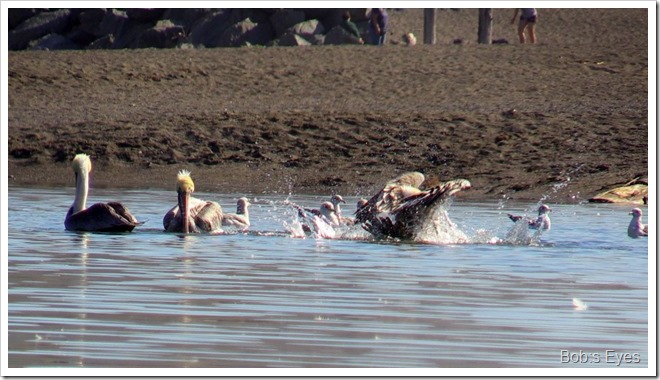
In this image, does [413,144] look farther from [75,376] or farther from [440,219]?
[75,376]

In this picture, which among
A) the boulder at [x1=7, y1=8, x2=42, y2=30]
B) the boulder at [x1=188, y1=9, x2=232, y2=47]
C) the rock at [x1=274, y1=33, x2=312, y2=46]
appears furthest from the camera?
the boulder at [x1=7, y1=8, x2=42, y2=30]

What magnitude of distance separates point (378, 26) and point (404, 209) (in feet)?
56.2

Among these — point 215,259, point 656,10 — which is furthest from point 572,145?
point 215,259

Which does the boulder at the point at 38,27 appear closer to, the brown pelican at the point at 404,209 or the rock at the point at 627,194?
the rock at the point at 627,194

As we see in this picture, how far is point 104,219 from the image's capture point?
14.7 metres

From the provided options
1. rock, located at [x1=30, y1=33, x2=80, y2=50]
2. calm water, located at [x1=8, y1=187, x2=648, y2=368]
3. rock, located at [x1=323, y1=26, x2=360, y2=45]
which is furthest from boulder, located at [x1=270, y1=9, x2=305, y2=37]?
calm water, located at [x1=8, y1=187, x2=648, y2=368]

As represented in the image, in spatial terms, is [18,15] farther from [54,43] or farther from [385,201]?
[385,201]

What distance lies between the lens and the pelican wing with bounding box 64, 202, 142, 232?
47.9 feet

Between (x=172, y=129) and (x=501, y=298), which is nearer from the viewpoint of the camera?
(x=501, y=298)

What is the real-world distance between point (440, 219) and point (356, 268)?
105 inches

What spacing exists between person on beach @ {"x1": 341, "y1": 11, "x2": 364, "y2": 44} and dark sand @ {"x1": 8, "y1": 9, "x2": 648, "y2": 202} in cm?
450

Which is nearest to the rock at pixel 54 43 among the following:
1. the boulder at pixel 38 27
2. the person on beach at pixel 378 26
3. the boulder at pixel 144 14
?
the boulder at pixel 38 27

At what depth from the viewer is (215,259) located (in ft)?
40.2

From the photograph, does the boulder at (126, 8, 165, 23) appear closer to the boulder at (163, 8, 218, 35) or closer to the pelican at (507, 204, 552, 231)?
the boulder at (163, 8, 218, 35)
